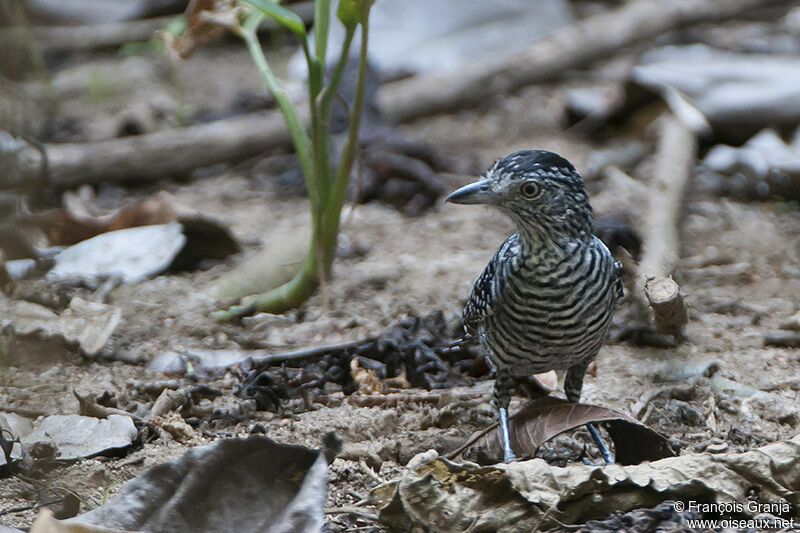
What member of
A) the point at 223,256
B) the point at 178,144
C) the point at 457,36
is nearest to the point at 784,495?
the point at 223,256

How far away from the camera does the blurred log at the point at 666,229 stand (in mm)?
3896

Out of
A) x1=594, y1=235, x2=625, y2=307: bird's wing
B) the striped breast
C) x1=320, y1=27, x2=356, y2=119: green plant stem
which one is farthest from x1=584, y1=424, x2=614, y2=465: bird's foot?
x1=320, y1=27, x2=356, y2=119: green plant stem

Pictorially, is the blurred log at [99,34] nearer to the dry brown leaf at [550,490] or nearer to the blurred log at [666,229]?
the blurred log at [666,229]

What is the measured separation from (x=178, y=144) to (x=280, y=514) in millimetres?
4589

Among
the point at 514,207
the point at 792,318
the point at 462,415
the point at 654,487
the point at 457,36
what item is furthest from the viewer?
the point at 457,36

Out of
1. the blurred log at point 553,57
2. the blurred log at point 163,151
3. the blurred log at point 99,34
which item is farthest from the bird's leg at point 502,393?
the blurred log at point 99,34

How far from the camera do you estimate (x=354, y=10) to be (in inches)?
145

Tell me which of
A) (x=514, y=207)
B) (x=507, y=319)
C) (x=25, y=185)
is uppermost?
(x=25, y=185)

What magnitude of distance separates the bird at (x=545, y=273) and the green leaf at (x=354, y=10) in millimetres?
877

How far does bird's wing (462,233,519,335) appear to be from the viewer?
10.6ft

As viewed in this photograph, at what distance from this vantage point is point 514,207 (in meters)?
3.19

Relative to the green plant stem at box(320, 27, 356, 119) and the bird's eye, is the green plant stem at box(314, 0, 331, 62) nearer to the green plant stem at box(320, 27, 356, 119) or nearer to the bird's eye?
the green plant stem at box(320, 27, 356, 119)

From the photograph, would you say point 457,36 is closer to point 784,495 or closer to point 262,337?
point 262,337

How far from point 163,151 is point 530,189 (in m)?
3.87
